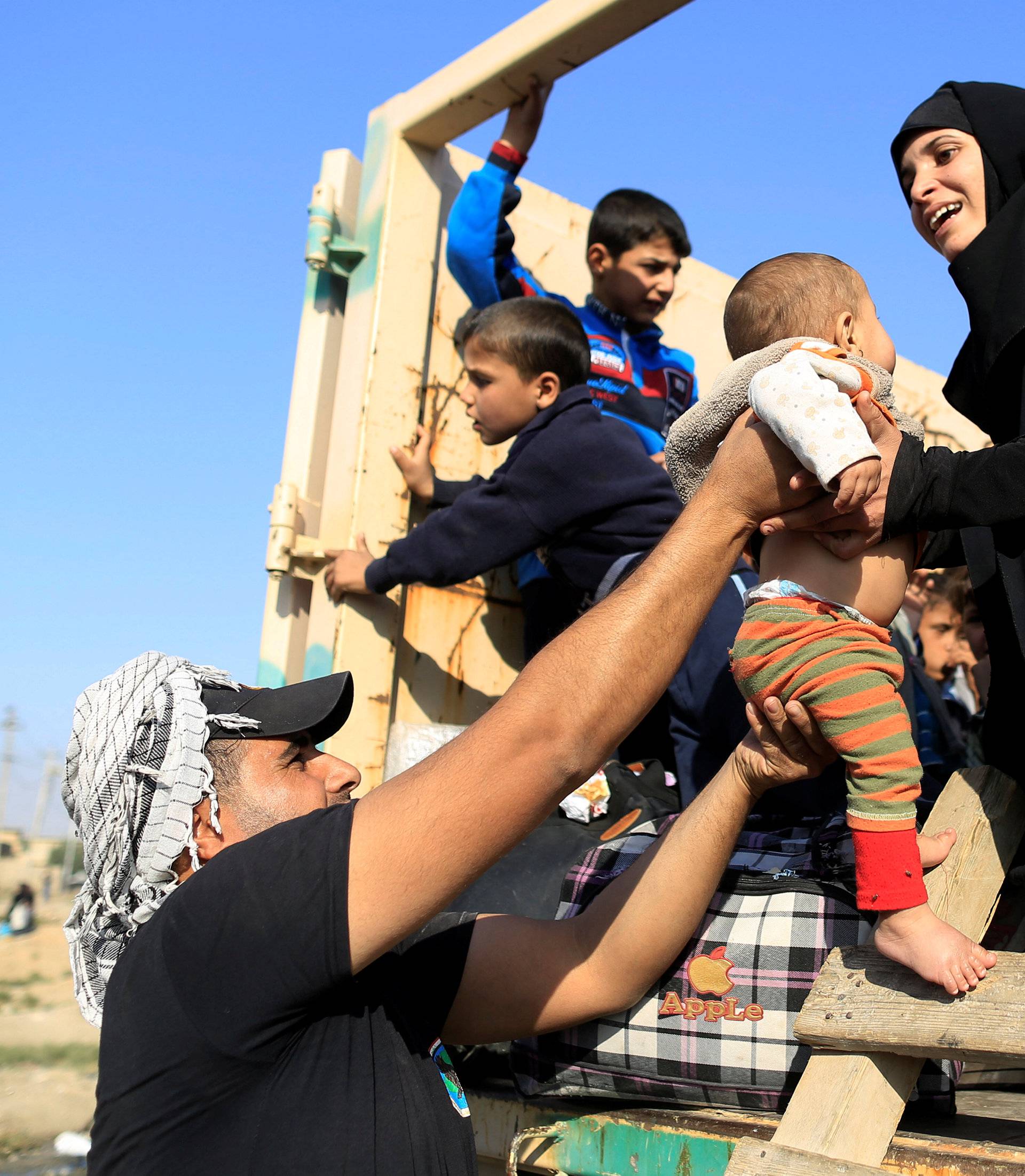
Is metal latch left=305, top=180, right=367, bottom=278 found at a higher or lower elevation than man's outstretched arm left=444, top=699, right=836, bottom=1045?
higher

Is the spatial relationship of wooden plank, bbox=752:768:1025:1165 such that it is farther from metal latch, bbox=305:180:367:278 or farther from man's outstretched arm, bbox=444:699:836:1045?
metal latch, bbox=305:180:367:278

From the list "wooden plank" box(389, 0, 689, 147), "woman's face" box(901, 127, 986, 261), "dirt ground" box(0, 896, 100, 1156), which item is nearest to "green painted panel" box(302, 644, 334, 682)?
"wooden plank" box(389, 0, 689, 147)

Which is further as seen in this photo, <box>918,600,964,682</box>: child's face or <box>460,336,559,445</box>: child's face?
<box>918,600,964,682</box>: child's face

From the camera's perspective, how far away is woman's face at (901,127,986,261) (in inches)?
85.0

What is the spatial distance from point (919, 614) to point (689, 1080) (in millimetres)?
3716

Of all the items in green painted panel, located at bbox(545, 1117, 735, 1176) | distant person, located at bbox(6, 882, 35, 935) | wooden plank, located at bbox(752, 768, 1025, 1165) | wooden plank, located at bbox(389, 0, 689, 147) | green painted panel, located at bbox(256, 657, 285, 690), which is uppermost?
wooden plank, located at bbox(389, 0, 689, 147)

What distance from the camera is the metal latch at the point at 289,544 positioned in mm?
3336

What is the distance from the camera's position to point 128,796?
1748mm

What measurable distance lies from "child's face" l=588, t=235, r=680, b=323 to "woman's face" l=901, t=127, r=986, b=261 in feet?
5.89

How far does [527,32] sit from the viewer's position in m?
3.37

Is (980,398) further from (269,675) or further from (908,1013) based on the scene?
(269,675)

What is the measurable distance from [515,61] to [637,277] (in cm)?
91

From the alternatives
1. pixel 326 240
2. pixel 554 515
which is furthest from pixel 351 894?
pixel 326 240

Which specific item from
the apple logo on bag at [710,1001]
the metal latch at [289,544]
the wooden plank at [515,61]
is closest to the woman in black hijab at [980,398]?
the apple logo on bag at [710,1001]
